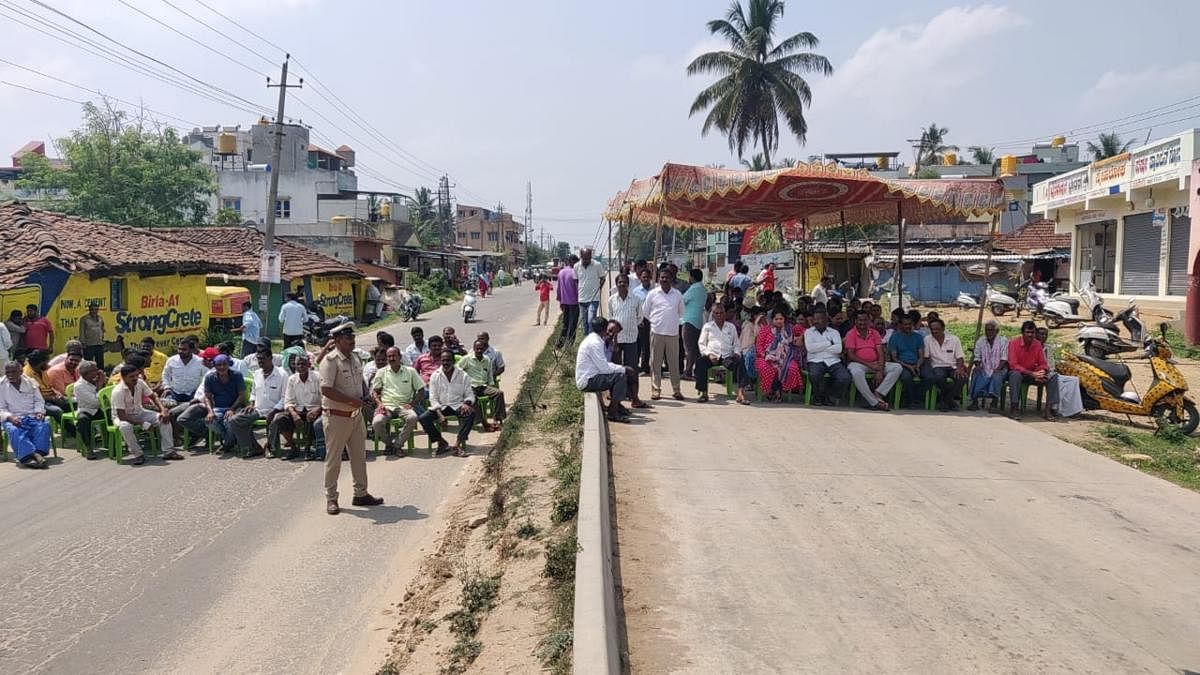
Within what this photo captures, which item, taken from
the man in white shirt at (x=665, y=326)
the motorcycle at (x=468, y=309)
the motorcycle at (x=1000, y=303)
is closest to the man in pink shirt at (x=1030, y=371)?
the man in white shirt at (x=665, y=326)

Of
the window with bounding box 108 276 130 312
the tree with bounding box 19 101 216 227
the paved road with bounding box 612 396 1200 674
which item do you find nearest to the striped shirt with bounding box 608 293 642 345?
the paved road with bounding box 612 396 1200 674

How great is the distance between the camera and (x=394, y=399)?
34.0 ft

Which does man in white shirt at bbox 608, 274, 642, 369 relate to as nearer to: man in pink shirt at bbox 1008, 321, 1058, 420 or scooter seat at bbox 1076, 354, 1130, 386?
man in pink shirt at bbox 1008, 321, 1058, 420

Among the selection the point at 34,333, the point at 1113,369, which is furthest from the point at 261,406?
the point at 1113,369

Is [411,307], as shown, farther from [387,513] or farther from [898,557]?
[898,557]

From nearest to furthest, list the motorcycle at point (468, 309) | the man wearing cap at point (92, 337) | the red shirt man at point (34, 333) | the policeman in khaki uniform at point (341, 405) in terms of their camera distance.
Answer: the policeman in khaki uniform at point (341, 405) → the red shirt man at point (34, 333) → the man wearing cap at point (92, 337) → the motorcycle at point (468, 309)

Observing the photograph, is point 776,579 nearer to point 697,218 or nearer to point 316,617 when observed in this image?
point 316,617

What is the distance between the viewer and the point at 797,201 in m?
14.2

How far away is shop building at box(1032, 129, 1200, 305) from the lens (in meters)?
21.2

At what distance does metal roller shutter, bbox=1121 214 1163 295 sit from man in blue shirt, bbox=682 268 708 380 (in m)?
16.7

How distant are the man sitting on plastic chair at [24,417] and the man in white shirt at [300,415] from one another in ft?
8.32

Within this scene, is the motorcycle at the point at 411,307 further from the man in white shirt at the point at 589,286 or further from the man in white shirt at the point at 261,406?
the man in white shirt at the point at 261,406

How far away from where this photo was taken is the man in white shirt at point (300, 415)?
9953mm

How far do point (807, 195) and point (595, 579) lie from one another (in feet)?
32.0
